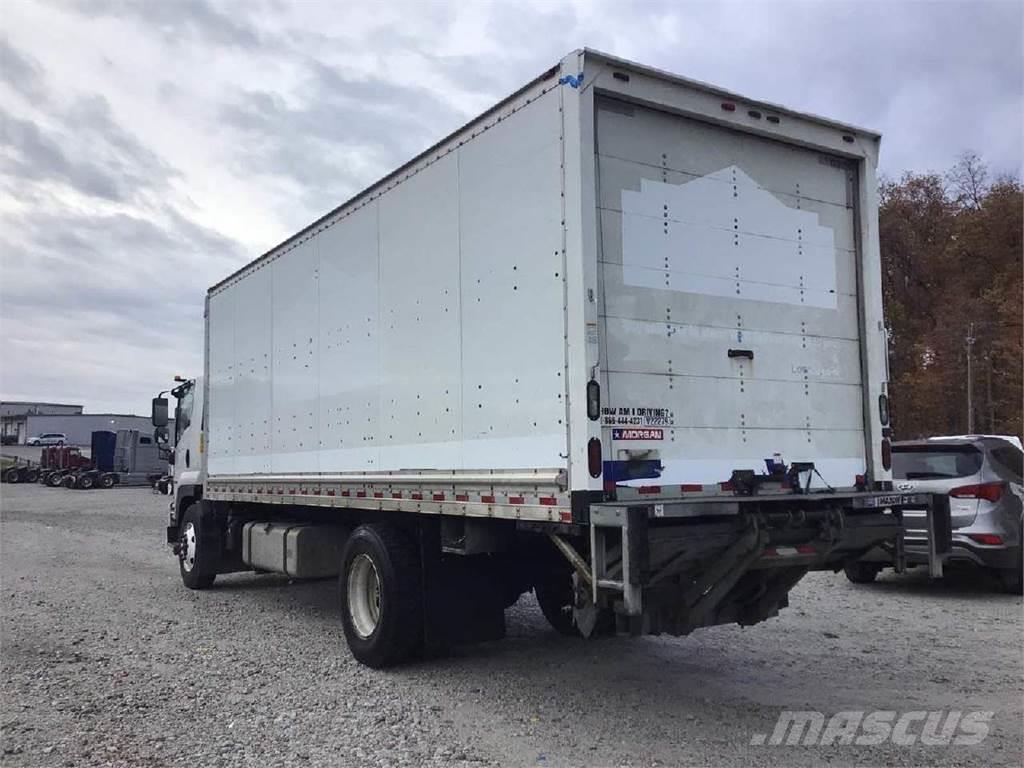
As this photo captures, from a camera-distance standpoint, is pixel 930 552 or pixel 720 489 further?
pixel 930 552

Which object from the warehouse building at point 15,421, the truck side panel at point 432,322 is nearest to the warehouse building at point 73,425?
the warehouse building at point 15,421

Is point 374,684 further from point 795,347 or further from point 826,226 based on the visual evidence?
point 826,226

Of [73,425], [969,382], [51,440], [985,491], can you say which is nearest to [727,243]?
[985,491]

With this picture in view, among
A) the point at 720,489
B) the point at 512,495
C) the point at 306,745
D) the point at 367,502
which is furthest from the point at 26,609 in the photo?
the point at 720,489

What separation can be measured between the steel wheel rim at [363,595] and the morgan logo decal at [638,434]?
2756 millimetres

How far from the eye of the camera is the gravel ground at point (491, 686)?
197 inches

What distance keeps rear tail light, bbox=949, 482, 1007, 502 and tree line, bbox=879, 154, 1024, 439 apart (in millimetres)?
23067

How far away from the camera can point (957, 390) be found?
3431cm

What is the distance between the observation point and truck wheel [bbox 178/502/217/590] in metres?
10.9

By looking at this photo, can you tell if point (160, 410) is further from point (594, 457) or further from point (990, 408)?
point (990, 408)

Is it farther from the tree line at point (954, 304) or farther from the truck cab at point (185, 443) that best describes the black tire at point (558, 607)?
the tree line at point (954, 304)

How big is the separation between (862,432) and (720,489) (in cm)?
151

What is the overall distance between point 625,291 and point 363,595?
3.54 metres

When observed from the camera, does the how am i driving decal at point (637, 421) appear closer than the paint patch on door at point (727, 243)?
Yes
